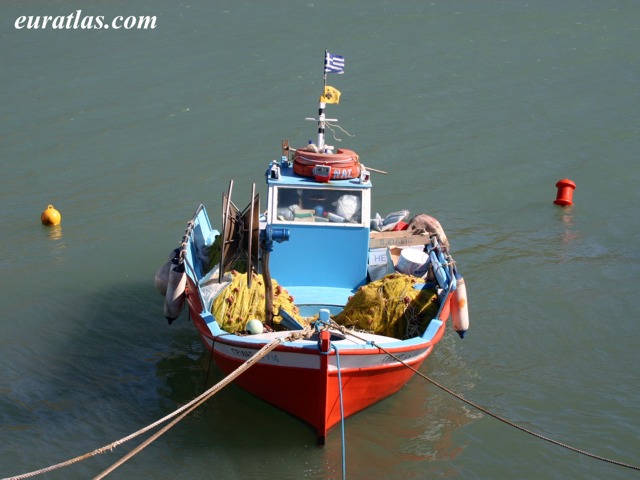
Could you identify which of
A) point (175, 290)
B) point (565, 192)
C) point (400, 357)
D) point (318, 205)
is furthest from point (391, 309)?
point (565, 192)

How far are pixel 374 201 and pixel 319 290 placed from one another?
6.24 metres

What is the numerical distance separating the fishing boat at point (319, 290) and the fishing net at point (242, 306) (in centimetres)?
1

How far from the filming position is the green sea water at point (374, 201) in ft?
35.5

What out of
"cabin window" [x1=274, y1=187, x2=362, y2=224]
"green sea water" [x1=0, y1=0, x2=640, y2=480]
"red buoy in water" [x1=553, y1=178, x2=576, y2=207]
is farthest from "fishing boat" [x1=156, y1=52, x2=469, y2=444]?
"red buoy in water" [x1=553, y1=178, x2=576, y2=207]

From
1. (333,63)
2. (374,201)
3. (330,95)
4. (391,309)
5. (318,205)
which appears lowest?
(391,309)

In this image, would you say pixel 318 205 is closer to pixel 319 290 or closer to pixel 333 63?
pixel 319 290

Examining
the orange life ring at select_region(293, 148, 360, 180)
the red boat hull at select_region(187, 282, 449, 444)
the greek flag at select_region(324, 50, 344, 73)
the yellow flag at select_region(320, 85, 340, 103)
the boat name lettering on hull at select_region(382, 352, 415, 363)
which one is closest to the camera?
the red boat hull at select_region(187, 282, 449, 444)

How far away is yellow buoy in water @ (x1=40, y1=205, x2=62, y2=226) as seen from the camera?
17.4 meters

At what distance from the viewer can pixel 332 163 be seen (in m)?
12.5

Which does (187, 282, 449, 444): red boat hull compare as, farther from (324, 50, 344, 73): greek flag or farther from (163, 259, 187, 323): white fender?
(324, 50, 344, 73): greek flag

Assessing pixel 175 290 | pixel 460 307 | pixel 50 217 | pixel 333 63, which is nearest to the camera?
pixel 460 307

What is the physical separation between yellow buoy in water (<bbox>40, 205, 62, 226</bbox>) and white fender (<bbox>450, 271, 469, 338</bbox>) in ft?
29.2

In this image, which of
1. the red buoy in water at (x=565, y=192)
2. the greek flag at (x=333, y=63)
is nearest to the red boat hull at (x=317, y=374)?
the greek flag at (x=333, y=63)

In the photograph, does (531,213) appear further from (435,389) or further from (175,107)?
(175,107)
